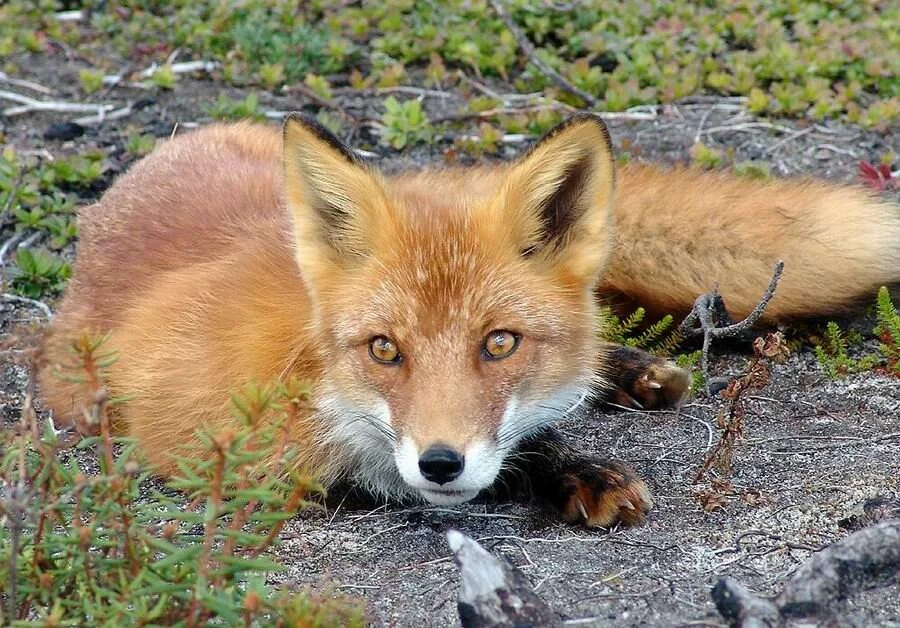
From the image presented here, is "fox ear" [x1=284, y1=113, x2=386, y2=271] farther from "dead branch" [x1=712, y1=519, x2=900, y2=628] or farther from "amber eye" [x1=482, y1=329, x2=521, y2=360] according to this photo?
"dead branch" [x1=712, y1=519, x2=900, y2=628]

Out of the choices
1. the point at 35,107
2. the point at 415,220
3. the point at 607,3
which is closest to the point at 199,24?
the point at 35,107

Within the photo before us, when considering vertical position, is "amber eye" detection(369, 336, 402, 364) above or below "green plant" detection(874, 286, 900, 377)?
above

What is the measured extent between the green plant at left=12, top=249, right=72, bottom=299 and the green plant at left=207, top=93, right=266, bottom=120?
152 cm

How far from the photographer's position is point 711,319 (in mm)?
3926

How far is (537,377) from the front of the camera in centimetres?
302

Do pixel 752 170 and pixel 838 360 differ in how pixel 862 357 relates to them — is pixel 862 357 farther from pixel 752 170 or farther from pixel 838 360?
pixel 752 170

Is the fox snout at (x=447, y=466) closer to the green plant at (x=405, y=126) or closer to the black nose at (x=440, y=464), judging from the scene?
the black nose at (x=440, y=464)

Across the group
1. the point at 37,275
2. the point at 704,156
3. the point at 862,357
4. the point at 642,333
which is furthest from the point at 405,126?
the point at 862,357

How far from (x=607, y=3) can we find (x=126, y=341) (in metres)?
4.49

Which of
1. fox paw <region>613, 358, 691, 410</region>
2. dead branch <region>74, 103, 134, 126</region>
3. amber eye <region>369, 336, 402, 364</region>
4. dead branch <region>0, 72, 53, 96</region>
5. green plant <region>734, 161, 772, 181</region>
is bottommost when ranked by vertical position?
fox paw <region>613, 358, 691, 410</region>

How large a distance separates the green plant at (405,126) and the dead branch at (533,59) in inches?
33.7

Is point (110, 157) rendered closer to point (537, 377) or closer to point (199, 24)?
point (199, 24)

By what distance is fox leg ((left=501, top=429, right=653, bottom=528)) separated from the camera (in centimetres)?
307

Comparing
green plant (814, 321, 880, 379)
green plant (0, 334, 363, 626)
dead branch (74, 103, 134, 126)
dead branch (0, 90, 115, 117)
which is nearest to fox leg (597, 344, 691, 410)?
green plant (814, 321, 880, 379)
